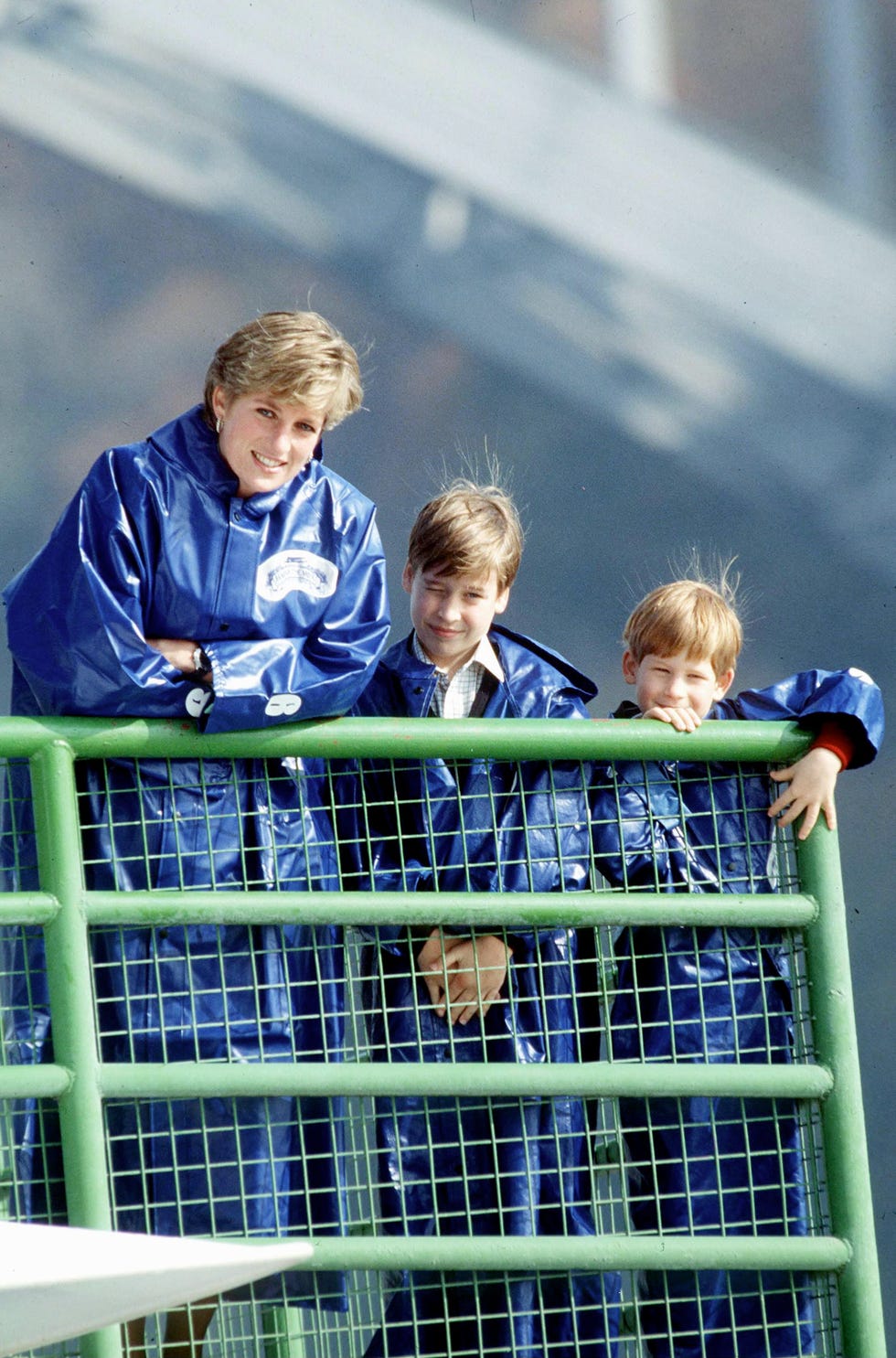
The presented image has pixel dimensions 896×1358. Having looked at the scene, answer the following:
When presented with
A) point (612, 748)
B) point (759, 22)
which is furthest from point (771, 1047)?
point (759, 22)

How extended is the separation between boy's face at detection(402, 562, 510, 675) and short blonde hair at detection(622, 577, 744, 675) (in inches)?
12.9

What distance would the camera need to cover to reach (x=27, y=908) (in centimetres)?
314

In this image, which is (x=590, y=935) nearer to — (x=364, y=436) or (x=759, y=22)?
(x=364, y=436)

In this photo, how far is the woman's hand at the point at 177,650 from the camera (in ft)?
11.0

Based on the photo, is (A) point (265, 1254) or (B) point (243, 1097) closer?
(A) point (265, 1254)

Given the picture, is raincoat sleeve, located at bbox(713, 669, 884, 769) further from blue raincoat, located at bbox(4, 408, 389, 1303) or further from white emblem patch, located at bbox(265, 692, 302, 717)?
white emblem patch, located at bbox(265, 692, 302, 717)

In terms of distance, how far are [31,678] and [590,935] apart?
3.66ft

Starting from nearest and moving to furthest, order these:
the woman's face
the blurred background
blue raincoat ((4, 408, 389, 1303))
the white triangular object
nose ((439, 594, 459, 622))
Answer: the white triangular object, blue raincoat ((4, 408, 389, 1303)), the woman's face, nose ((439, 594, 459, 622)), the blurred background

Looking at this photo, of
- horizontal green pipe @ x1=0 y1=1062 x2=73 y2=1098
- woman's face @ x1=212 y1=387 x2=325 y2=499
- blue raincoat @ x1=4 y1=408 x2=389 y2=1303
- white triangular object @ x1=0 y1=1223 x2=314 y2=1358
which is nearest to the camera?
white triangular object @ x1=0 y1=1223 x2=314 y2=1358

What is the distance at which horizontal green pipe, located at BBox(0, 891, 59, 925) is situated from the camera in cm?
313

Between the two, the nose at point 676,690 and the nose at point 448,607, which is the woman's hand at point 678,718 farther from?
the nose at point 448,607

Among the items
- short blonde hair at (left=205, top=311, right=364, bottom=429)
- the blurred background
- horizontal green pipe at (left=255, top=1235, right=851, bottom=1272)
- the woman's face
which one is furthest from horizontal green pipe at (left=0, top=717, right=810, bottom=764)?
the blurred background

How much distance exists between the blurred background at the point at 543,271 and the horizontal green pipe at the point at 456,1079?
8.72 feet

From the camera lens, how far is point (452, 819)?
337 centimetres
